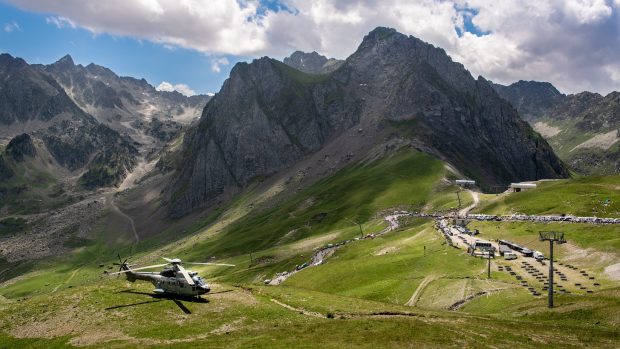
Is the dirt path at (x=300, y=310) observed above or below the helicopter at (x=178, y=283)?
below

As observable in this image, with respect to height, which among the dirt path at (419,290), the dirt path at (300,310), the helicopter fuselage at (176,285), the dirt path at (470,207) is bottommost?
the dirt path at (419,290)

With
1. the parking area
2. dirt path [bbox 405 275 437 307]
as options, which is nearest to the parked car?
the parking area

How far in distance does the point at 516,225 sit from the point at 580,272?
46.0m

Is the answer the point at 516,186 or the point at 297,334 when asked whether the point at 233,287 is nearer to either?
the point at 297,334

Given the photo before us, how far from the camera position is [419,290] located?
81938mm

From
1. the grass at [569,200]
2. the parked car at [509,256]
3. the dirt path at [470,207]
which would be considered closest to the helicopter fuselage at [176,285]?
the parked car at [509,256]

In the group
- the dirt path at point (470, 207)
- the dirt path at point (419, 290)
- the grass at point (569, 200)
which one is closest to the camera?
the dirt path at point (419, 290)

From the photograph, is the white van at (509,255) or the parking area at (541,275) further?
the white van at (509,255)

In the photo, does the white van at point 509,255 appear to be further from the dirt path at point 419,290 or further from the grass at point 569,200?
the grass at point 569,200

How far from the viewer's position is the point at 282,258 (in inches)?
7106

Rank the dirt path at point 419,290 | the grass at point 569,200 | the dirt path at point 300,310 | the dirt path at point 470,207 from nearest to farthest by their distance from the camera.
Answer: the dirt path at point 300,310 → the dirt path at point 419,290 → the grass at point 569,200 → the dirt path at point 470,207

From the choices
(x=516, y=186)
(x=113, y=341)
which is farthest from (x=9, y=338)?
(x=516, y=186)

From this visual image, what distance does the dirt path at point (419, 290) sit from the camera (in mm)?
77925

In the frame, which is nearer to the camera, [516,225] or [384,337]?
[384,337]
